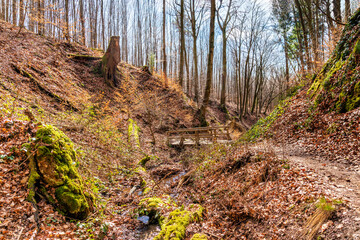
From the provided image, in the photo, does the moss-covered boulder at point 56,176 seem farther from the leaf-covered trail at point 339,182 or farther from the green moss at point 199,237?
the leaf-covered trail at point 339,182

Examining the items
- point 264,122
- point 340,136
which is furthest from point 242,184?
point 264,122

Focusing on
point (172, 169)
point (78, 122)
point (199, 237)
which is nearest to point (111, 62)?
point (78, 122)

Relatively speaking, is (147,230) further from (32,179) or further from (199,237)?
(32,179)

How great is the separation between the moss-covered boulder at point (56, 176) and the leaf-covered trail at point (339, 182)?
456 cm

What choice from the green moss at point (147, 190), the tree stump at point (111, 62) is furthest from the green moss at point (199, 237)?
the tree stump at point (111, 62)

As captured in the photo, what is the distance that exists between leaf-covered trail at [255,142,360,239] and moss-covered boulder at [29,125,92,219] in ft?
15.0

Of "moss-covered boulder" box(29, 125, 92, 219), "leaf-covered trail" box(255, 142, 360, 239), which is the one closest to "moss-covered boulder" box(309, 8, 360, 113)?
"leaf-covered trail" box(255, 142, 360, 239)

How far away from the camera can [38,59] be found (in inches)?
498

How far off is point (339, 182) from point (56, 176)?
19.4ft

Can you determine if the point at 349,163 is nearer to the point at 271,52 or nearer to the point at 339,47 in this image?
the point at 339,47

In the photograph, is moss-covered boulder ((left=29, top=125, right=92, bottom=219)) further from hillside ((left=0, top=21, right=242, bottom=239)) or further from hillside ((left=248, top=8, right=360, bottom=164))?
hillside ((left=248, top=8, right=360, bottom=164))

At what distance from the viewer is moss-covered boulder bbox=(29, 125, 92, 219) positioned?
12.9 feet

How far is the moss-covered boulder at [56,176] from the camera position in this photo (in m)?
3.94

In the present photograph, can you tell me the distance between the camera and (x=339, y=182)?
397 cm
